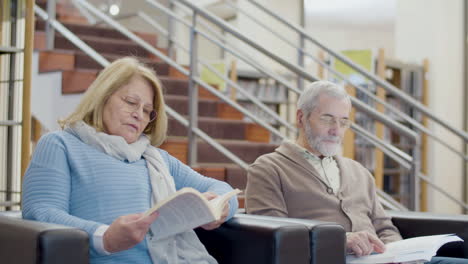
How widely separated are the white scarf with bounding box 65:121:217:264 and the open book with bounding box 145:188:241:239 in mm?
47

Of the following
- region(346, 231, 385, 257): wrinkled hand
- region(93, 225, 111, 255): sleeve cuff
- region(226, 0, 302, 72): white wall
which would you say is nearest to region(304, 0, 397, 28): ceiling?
region(226, 0, 302, 72): white wall

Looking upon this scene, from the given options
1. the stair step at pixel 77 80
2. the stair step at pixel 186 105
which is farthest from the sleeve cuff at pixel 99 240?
the stair step at pixel 186 105

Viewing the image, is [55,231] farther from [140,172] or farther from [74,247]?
[140,172]

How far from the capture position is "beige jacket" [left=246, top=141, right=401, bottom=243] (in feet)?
6.43

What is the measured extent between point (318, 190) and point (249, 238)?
19.7 inches

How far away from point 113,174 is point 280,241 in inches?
17.0

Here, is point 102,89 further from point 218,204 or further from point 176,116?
point 176,116

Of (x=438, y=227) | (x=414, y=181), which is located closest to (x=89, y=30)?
(x=414, y=181)

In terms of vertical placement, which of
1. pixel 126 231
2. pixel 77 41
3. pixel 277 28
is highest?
pixel 277 28

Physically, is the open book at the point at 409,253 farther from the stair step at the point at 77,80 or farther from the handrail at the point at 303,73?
the stair step at the point at 77,80

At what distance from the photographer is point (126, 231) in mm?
A: 1358

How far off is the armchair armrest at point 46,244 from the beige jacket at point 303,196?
728 mm

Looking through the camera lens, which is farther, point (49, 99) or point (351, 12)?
point (351, 12)

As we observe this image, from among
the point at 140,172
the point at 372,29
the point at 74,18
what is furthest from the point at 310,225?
the point at 372,29
